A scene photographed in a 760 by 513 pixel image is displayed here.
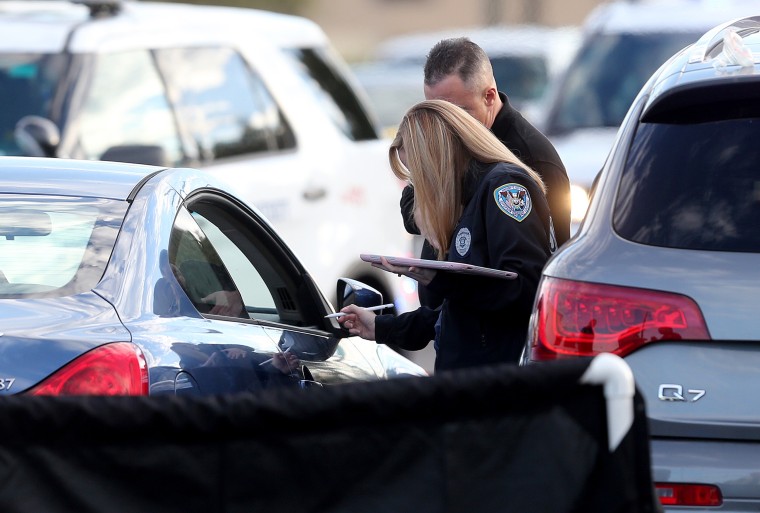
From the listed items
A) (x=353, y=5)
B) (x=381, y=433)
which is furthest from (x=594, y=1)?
(x=381, y=433)

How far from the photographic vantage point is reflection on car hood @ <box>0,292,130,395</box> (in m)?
3.10

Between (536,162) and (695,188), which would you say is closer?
(695,188)

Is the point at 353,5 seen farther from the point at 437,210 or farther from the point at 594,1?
the point at 437,210

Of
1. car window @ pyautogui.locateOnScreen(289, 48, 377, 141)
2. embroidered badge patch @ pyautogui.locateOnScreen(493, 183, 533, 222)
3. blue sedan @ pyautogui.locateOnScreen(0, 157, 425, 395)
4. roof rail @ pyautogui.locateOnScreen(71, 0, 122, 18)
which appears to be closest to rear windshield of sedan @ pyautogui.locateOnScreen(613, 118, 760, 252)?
embroidered badge patch @ pyautogui.locateOnScreen(493, 183, 533, 222)

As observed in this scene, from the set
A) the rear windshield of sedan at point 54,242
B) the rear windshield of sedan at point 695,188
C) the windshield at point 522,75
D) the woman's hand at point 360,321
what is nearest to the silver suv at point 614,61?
the woman's hand at point 360,321

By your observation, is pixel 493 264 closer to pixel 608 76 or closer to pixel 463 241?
pixel 463 241

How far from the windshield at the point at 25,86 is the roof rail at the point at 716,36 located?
12.0 ft

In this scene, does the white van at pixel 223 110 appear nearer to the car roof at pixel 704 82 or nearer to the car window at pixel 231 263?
the car window at pixel 231 263

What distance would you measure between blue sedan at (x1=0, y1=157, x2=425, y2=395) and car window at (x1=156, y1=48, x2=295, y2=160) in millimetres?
2993

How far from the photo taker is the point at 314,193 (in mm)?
8203

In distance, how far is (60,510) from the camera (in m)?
2.17

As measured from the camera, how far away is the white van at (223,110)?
23.4 ft

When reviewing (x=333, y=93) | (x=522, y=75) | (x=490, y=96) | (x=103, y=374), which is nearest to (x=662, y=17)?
(x=333, y=93)

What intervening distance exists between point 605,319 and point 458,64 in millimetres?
1649
